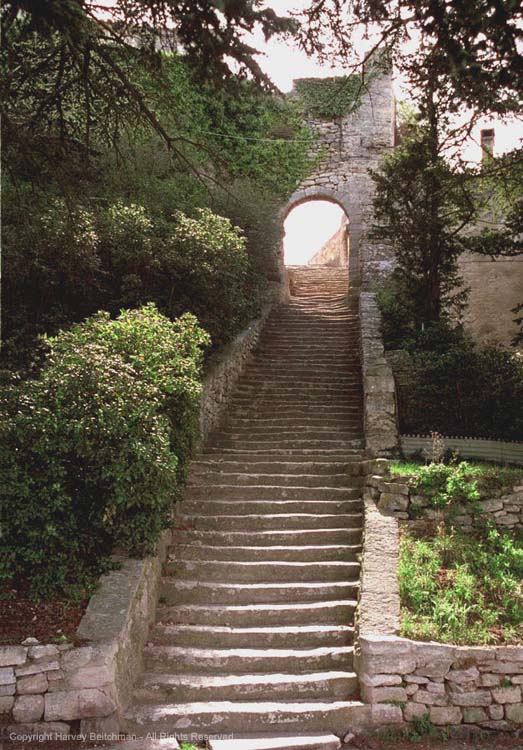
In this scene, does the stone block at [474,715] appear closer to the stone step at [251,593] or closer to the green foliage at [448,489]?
the stone step at [251,593]

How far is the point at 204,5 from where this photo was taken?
5.21 m

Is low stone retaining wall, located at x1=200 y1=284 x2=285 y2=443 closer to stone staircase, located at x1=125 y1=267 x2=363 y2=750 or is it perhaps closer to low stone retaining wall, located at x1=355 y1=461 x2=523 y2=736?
stone staircase, located at x1=125 y1=267 x2=363 y2=750

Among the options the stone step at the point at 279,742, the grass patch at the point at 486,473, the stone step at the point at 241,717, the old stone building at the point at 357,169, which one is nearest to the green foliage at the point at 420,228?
the old stone building at the point at 357,169

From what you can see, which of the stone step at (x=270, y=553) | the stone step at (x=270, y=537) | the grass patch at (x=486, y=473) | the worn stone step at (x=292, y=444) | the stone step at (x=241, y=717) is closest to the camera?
the stone step at (x=241, y=717)

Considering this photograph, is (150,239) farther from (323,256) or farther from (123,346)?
(323,256)

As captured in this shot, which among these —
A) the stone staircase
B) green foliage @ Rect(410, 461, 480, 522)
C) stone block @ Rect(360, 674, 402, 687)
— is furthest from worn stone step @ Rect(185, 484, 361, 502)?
stone block @ Rect(360, 674, 402, 687)

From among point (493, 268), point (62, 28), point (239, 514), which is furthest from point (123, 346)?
point (493, 268)

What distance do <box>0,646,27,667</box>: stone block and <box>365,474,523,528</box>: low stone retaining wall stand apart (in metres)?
4.01

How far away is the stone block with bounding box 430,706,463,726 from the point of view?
18.8 feet

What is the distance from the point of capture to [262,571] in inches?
284

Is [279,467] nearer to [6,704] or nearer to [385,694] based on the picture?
[385,694]

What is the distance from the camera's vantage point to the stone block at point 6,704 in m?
5.23

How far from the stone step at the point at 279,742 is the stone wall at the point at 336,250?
65.9 ft

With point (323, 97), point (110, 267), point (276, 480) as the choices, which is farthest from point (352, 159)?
Result: point (276, 480)
